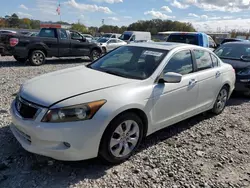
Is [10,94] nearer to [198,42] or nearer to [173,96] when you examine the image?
[173,96]

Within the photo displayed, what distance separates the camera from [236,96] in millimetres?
6988

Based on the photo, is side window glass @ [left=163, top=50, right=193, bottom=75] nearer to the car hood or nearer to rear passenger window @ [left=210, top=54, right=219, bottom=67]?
the car hood

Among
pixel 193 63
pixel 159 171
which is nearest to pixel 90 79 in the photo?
pixel 159 171

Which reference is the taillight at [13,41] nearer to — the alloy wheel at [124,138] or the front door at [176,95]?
the front door at [176,95]

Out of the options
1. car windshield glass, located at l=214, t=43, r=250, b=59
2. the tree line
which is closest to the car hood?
car windshield glass, located at l=214, t=43, r=250, b=59

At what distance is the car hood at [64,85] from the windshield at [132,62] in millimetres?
214

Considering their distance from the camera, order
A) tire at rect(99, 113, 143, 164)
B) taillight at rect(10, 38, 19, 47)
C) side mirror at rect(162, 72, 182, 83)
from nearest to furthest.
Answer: tire at rect(99, 113, 143, 164) < side mirror at rect(162, 72, 182, 83) < taillight at rect(10, 38, 19, 47)

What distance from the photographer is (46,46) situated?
11.2 meters

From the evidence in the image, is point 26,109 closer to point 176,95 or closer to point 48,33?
point 176,95

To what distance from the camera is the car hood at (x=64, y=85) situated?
287 cm

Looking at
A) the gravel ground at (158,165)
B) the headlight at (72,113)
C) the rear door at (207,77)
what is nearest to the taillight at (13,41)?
the gravel ground at (158,165)

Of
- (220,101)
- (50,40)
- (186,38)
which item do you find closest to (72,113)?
(220,101)

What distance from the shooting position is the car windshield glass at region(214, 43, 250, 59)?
289 inches

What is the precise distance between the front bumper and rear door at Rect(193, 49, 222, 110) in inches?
89.9
